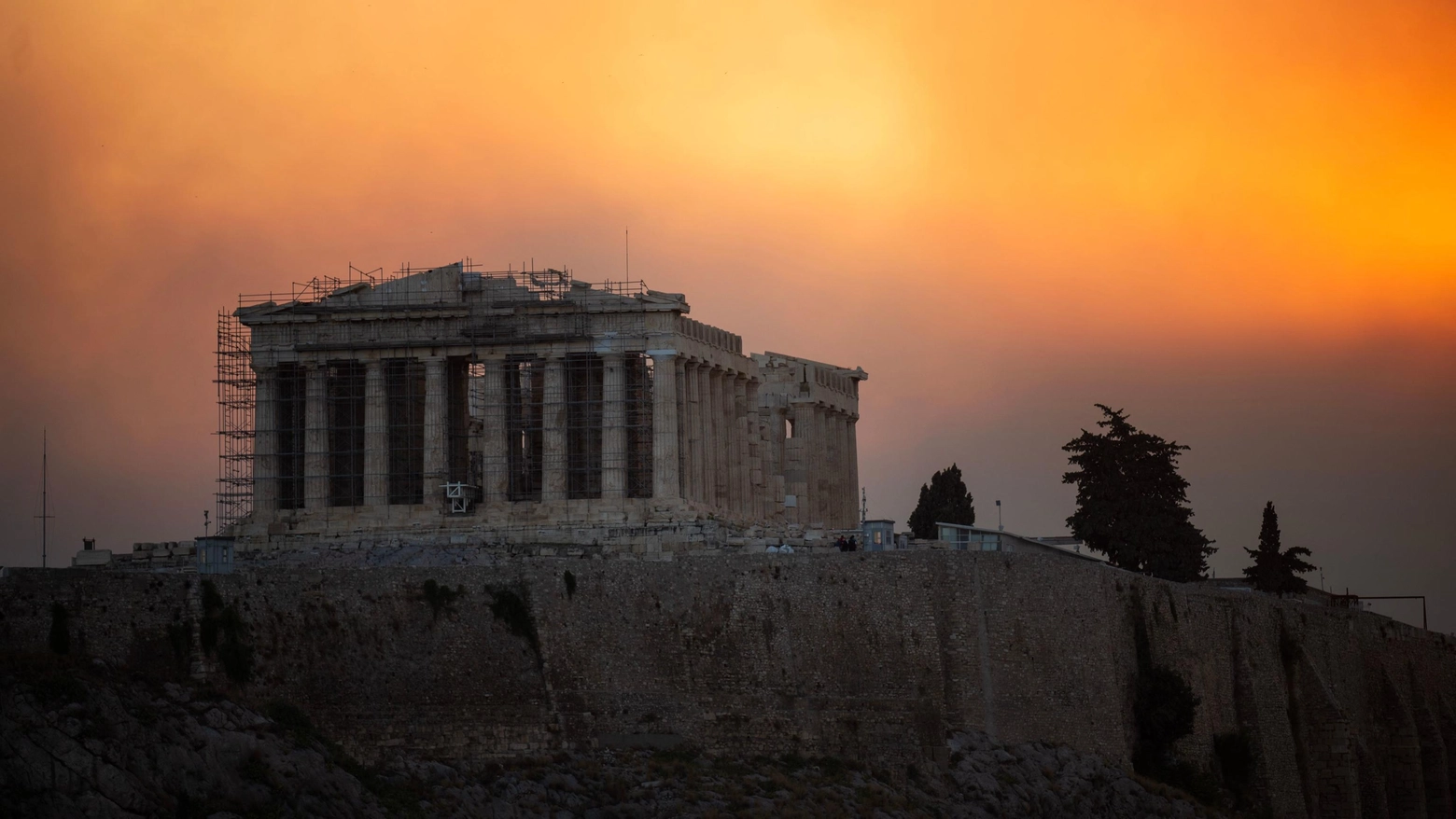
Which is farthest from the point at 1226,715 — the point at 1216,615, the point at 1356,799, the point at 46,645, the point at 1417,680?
the point at 46,645

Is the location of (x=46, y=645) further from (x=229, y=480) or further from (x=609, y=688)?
(x=229, y=480)

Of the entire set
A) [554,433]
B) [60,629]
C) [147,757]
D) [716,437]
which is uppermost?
[716,437]

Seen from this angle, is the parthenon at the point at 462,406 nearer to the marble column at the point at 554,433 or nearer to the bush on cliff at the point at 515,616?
the marble column at the point at 554,433

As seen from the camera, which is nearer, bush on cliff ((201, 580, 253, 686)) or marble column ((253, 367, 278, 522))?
bush on cliff ((201, 580, 253, 686))

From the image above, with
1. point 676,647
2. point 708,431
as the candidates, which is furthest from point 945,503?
point 676,647

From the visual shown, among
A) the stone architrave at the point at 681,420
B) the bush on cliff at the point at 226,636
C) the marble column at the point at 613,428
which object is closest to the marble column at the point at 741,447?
the stone architrave at the point at 681,420

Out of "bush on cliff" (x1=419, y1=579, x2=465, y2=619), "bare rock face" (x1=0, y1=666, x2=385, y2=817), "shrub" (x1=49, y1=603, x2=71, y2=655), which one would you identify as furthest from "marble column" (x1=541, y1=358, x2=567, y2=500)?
"shrub" (x1=49, y1=603, x2=71, y2=655)

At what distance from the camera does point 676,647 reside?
2832 inches

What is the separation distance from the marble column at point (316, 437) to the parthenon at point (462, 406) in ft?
0.20

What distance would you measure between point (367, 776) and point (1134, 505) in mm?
41603

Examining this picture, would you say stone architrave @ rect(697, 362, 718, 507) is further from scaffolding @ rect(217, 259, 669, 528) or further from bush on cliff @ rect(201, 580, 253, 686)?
bush on cliff @ rect(201, 580, 253, 686)

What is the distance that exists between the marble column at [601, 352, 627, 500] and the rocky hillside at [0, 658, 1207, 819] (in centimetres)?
1991

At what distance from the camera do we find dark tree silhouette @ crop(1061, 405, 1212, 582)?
9838 cm

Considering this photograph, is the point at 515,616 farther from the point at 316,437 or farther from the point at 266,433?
the point at 266,433
